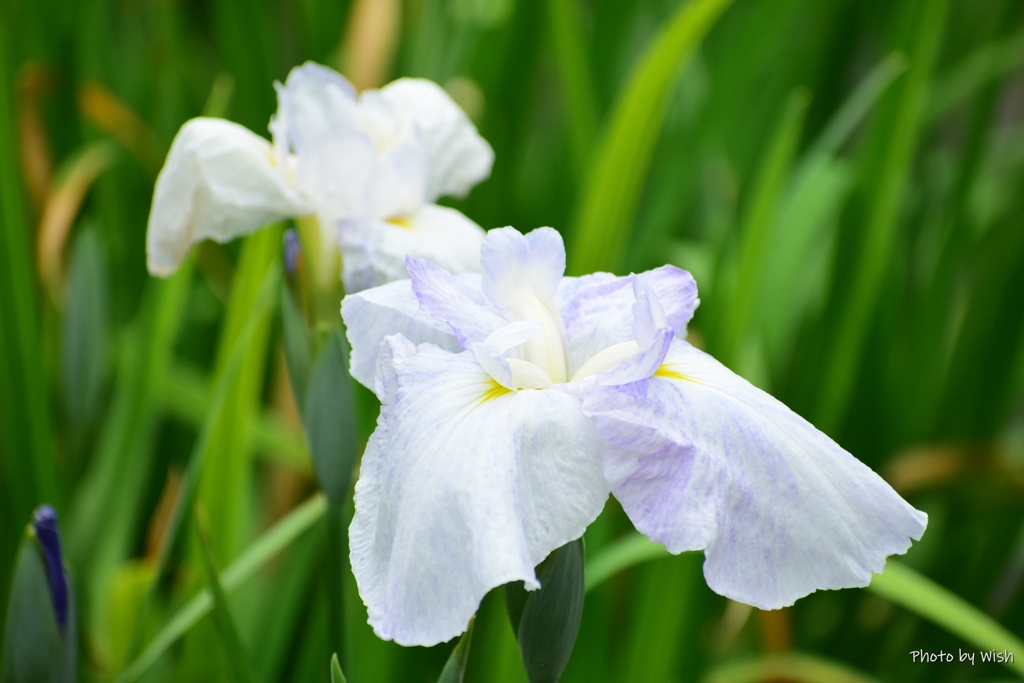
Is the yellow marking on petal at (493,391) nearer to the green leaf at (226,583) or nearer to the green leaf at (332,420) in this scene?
the green leaf at (332,420)

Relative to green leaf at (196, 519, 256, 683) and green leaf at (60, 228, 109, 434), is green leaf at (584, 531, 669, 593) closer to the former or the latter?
green leaf at (196, 519, 256, 683)

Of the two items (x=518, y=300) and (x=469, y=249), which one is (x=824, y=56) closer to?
(x=469, y=249)

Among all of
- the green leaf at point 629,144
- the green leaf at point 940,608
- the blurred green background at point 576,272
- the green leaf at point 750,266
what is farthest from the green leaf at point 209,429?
the green leaf at point 940,608

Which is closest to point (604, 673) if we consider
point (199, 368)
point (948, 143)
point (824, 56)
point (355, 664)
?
point (355, 664)

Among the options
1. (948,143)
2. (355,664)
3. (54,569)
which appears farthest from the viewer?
(948,143)

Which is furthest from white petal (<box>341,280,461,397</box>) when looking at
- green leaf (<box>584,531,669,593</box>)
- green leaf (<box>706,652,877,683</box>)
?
green leaf (<box>706,652,877,683</box>)

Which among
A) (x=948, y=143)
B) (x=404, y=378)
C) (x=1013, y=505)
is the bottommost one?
(x=1013, y=505)
